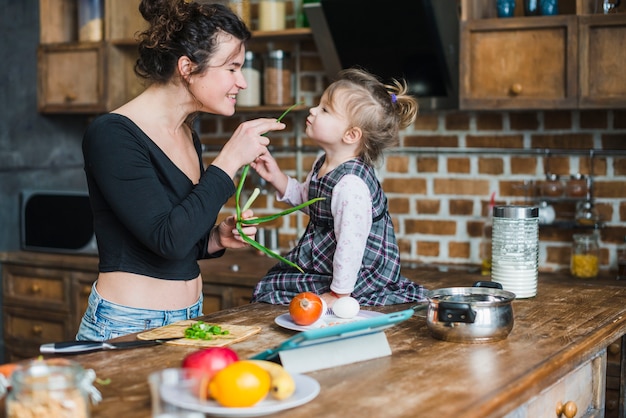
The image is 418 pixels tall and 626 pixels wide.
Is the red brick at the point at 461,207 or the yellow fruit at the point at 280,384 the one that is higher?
the red brick at the point at 461,207

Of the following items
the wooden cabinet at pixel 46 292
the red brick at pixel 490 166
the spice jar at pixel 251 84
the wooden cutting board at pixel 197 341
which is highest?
the spice jar at pixel 251 84

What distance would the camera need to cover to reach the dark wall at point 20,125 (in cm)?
427

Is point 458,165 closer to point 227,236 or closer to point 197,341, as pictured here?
point 227,236

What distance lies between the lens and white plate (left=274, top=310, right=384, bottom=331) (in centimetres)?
198

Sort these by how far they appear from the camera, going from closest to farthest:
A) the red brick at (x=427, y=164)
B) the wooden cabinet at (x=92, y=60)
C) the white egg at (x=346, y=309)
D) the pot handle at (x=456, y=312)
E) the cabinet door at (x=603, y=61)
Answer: the pot handle at (x=456, y=312)
the white egg at (x=346, y=309)
the cabinet door at (x=603, y=61)
the red brick at (x=427, y=164)
the wooden cabinet at (x=92, y=60)

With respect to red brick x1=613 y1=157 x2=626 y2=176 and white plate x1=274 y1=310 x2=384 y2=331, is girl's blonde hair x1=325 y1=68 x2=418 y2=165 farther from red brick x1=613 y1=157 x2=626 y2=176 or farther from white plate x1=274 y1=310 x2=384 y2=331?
red brick x1=613 y1=157 x2=626 y2=176

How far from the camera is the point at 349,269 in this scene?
2.28 m

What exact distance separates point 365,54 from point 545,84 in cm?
77

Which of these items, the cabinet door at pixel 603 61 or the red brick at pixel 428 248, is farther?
the red brick at pixel 428 248

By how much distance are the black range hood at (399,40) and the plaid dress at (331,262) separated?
48.8 inches

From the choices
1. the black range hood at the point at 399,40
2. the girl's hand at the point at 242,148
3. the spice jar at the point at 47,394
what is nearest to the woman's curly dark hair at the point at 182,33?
the girl's hand at the point at 242,148

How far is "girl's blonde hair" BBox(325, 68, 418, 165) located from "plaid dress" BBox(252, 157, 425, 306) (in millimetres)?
87

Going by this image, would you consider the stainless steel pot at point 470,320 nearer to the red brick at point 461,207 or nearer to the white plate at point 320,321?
the white plate at point 320,321

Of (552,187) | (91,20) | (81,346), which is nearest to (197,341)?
(81,346)
